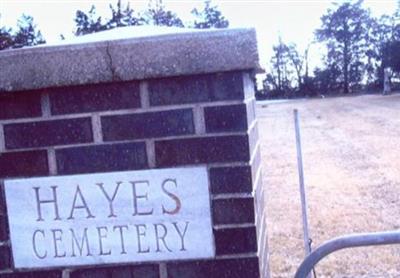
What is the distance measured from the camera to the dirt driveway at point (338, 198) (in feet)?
16.8

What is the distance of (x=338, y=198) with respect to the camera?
26.7ft

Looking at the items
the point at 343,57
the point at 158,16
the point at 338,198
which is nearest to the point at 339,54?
the point at 343,57

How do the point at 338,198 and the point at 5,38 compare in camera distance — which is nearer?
the point at 338,198

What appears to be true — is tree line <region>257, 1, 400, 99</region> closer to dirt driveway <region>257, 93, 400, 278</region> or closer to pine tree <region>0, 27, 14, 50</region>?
pine tree <region>0, 27, 14, 50</region>

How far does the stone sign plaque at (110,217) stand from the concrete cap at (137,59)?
27 cm

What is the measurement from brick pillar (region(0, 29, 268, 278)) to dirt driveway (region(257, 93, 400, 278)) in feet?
11.1

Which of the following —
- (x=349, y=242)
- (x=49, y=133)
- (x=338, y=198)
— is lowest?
(x=338, y=198)

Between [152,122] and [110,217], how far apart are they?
11.3 inches

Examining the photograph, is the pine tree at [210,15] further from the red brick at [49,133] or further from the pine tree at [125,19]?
the red brick at [49,133]

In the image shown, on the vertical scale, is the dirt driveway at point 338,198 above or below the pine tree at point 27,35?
below

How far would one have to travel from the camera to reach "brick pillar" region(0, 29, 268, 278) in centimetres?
160

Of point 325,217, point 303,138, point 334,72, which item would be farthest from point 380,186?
point 334,72

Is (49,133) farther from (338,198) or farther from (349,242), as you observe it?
(338,198)

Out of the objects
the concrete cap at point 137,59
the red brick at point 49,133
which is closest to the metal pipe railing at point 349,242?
the concrete cap at point 137,59
